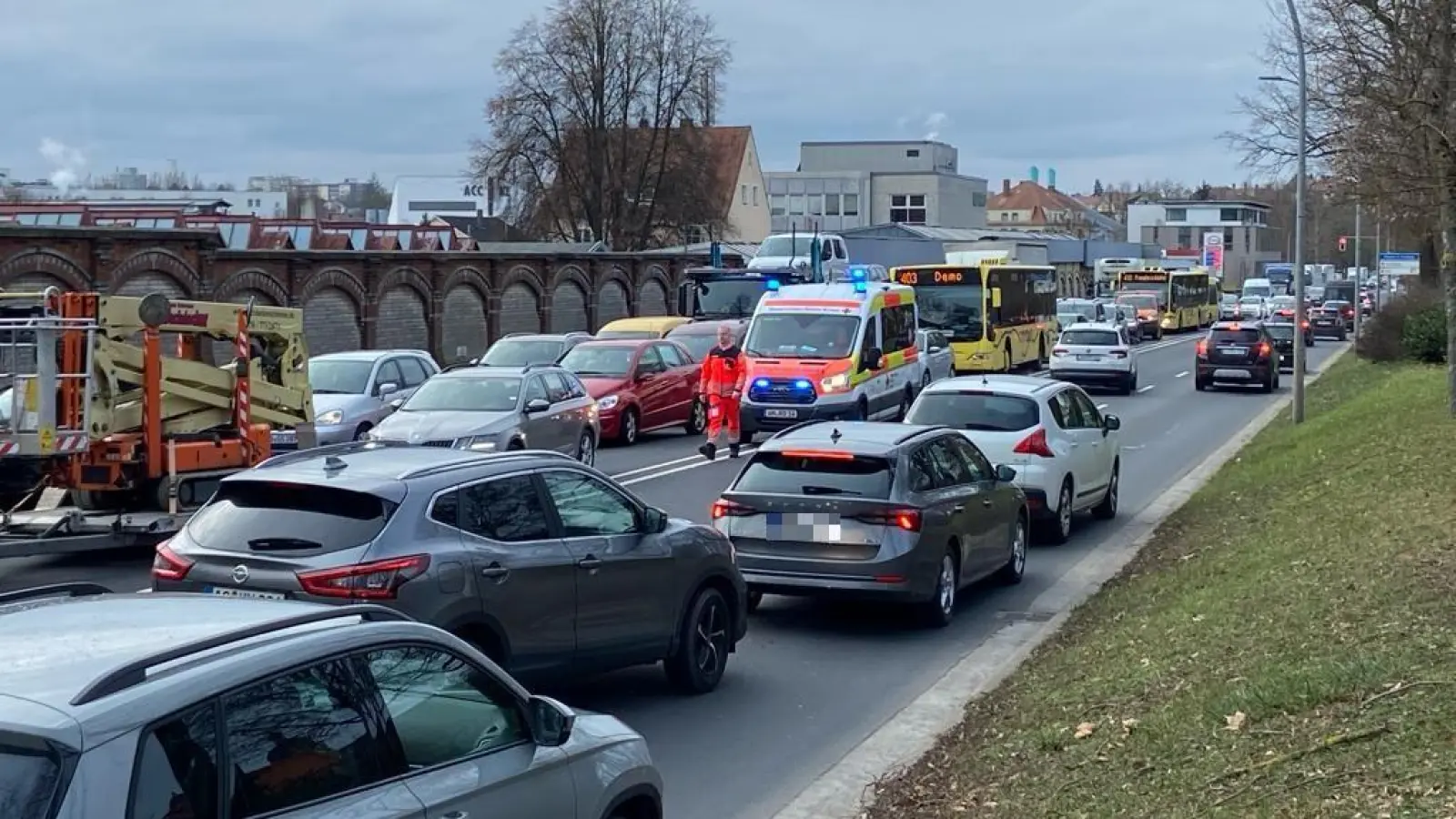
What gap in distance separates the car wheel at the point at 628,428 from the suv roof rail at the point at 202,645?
2169cm

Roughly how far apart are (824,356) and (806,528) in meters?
14.9

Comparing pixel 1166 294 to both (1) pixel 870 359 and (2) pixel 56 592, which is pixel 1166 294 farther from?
(2) pixel 56 592

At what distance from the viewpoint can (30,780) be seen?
3645mm

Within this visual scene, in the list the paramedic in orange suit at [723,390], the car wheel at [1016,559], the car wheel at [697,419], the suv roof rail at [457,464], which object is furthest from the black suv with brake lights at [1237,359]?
the suv roof rail at [457,464]

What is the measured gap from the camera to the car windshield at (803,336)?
27.0m

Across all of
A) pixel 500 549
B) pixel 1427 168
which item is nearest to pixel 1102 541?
pixel 1427 168

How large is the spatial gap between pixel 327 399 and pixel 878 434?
11.1 meters

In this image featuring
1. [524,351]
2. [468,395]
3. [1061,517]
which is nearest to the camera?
[1061,517]

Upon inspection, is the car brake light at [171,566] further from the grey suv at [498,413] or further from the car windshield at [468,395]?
the car windshield at [468,395]

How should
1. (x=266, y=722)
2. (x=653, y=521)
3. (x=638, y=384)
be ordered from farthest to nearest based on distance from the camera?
(x=638, y=384)
(x=653, y=521)
(x=266, y=722)

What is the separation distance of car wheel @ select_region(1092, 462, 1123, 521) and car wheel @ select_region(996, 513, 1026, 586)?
4009 millimetres

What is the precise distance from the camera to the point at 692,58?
76125mm

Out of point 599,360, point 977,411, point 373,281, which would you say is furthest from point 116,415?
point 373,281

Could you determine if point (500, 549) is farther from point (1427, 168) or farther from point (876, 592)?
point (1427, 168)
